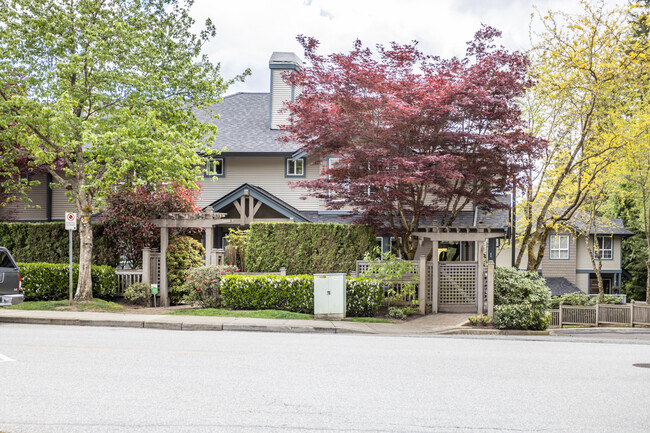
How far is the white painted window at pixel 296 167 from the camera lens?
27125 millimetres

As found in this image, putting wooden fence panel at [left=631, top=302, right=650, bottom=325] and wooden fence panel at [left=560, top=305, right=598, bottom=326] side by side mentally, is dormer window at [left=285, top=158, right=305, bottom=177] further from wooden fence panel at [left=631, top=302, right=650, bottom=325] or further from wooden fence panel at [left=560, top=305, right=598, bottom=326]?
wooden fence panel at [left=631, top=302, right=650, bottom=325]

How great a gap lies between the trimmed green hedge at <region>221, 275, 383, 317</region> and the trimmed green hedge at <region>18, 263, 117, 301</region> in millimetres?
4152

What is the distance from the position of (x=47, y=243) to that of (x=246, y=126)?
1171cm

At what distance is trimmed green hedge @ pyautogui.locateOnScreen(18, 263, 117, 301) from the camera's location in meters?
18.5

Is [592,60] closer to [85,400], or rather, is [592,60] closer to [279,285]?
[279,285]

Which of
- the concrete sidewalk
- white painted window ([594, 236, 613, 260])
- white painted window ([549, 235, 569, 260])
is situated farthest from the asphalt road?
white painted window ([594, 236, 613, 260])

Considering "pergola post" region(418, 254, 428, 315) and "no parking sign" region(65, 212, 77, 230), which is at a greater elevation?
"no parking sign" region(65, 212, 77, 230)

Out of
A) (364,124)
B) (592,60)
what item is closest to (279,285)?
(364,124)

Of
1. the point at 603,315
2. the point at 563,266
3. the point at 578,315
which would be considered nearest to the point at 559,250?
the point at 563,266

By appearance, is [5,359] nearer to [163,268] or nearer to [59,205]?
[163,268]

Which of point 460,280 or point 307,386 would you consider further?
point 460,280

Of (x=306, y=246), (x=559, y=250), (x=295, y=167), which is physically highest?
(x=295, y=167)

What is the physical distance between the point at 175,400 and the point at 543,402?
4367 millimetres

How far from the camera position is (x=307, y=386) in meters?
7.81
